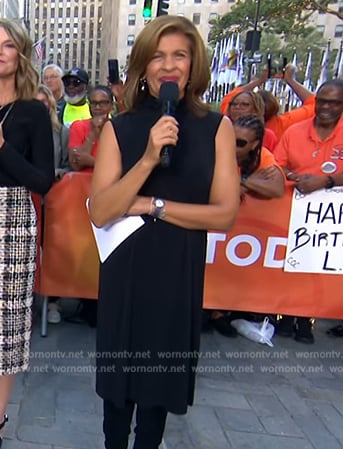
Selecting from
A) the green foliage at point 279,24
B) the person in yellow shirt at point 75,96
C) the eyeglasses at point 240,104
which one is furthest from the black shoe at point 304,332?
the green foliage at point 279,24

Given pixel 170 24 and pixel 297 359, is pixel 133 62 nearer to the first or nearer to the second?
pixel 170 24

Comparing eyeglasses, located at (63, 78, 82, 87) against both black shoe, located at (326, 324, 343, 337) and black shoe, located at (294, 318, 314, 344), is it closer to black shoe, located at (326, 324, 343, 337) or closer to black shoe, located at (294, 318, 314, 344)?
black shoe, located at (294, 318, 314, 344)

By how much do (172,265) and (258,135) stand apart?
1.79 meters

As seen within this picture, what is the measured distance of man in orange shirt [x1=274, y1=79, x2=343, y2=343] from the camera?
3.50 metres

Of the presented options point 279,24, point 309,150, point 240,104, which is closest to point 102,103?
point 240,104

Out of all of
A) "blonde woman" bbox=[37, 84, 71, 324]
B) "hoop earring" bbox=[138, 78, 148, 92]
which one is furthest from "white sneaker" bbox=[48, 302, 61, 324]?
"hoop earring" bbox=[138, 78, 148, 92]

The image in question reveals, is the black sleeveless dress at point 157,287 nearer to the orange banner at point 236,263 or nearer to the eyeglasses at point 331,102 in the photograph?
the orange banner at point 236,263

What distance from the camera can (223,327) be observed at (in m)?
3.72

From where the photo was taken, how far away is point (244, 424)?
250 cm

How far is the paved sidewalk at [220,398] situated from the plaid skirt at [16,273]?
48 cm

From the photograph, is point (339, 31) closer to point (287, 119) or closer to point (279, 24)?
point (279, 24)

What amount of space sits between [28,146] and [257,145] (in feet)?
5.70

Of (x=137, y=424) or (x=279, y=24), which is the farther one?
(x=279, y=24)

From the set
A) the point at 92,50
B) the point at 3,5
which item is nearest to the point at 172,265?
the point at 3,5
